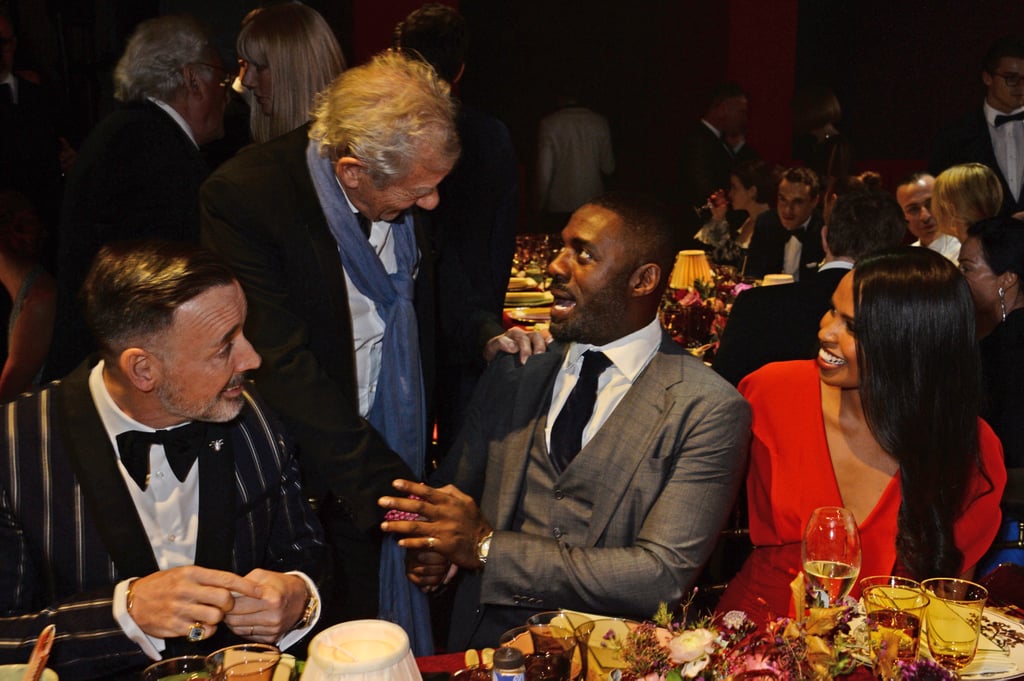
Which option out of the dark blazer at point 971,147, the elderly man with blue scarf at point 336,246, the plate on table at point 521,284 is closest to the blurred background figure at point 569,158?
the dark blazer at point 971,147

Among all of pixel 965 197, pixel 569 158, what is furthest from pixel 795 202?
pixel 569 158

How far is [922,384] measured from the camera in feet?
7.86

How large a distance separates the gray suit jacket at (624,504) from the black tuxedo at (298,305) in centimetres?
35

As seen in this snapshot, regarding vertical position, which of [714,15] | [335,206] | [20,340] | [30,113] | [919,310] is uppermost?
[714,15]

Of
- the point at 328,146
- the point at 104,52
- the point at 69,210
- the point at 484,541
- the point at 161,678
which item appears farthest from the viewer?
the point at 104,52

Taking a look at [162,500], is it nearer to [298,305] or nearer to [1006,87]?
[298,305]

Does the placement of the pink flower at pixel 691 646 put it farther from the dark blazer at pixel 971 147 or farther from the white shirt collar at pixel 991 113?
the white shirt collar at pixel 991 113

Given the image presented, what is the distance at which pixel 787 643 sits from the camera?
1533mm

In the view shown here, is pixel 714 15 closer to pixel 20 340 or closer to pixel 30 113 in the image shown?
pixel 30 113

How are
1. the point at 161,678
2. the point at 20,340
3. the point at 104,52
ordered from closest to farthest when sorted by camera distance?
the point at 161,678 → the point at 20,340 → the point at 104,52

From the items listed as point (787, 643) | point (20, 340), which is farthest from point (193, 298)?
point (20, 340)

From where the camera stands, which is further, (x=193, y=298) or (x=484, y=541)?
(x=484, y=541)

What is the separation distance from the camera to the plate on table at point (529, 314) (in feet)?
14.9

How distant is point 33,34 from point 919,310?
8.14m
